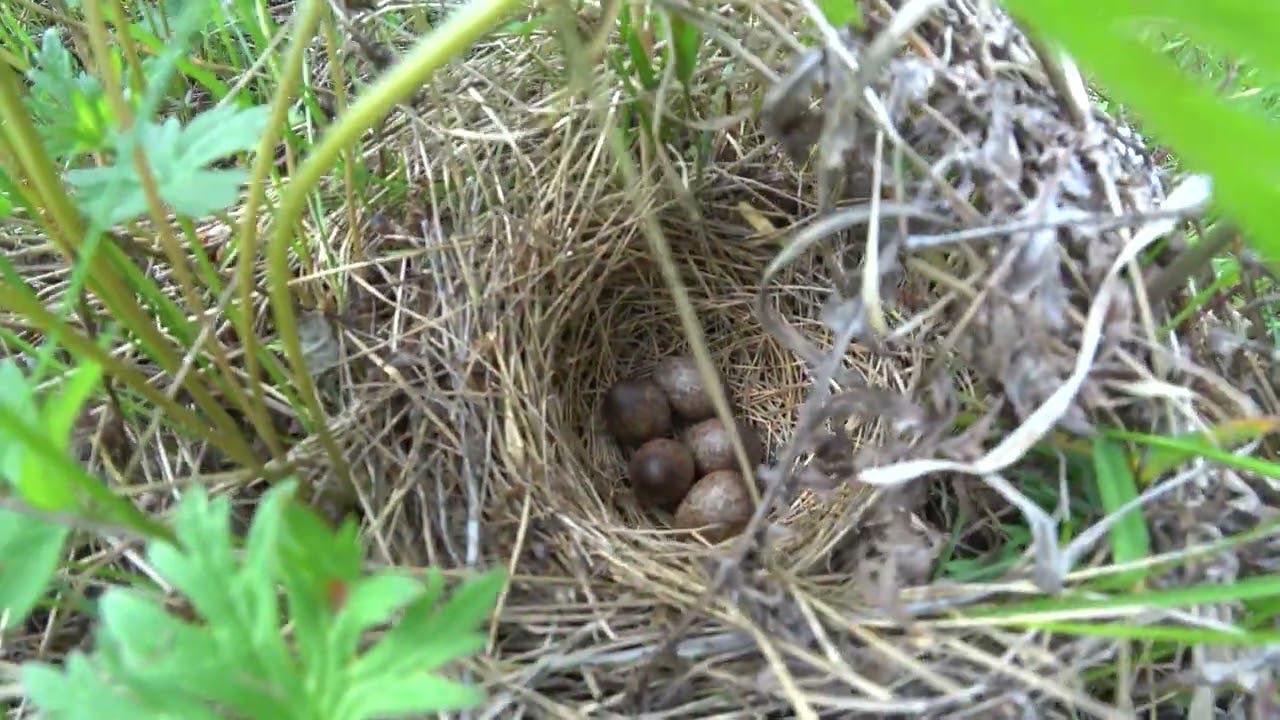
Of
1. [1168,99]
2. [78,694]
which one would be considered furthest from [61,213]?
[1168,99]

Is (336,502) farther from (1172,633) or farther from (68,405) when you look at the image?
(1172,633)

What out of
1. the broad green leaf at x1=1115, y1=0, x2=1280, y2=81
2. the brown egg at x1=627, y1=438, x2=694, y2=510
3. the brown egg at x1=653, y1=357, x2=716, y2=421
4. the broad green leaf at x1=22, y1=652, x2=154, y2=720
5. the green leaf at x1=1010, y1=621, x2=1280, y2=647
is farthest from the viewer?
the brown egg at x1=653, y1=357, x2=716, y2=421

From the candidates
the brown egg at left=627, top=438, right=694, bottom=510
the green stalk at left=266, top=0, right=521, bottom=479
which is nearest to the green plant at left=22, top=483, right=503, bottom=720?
the green stalk at left=266, top=0, right=521, bottom=479

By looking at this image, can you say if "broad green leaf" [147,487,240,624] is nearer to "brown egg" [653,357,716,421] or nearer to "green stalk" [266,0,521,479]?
"green stalk" [266,0,521,479]

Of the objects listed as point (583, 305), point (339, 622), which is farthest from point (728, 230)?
point (339, 622)

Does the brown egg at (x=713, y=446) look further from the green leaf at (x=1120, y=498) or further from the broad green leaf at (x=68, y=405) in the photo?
the broad green leaf at (x=68, y=405)

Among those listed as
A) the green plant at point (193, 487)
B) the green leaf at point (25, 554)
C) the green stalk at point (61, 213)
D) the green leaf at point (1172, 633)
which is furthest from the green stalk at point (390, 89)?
the green leaf at point (1172, 633)
